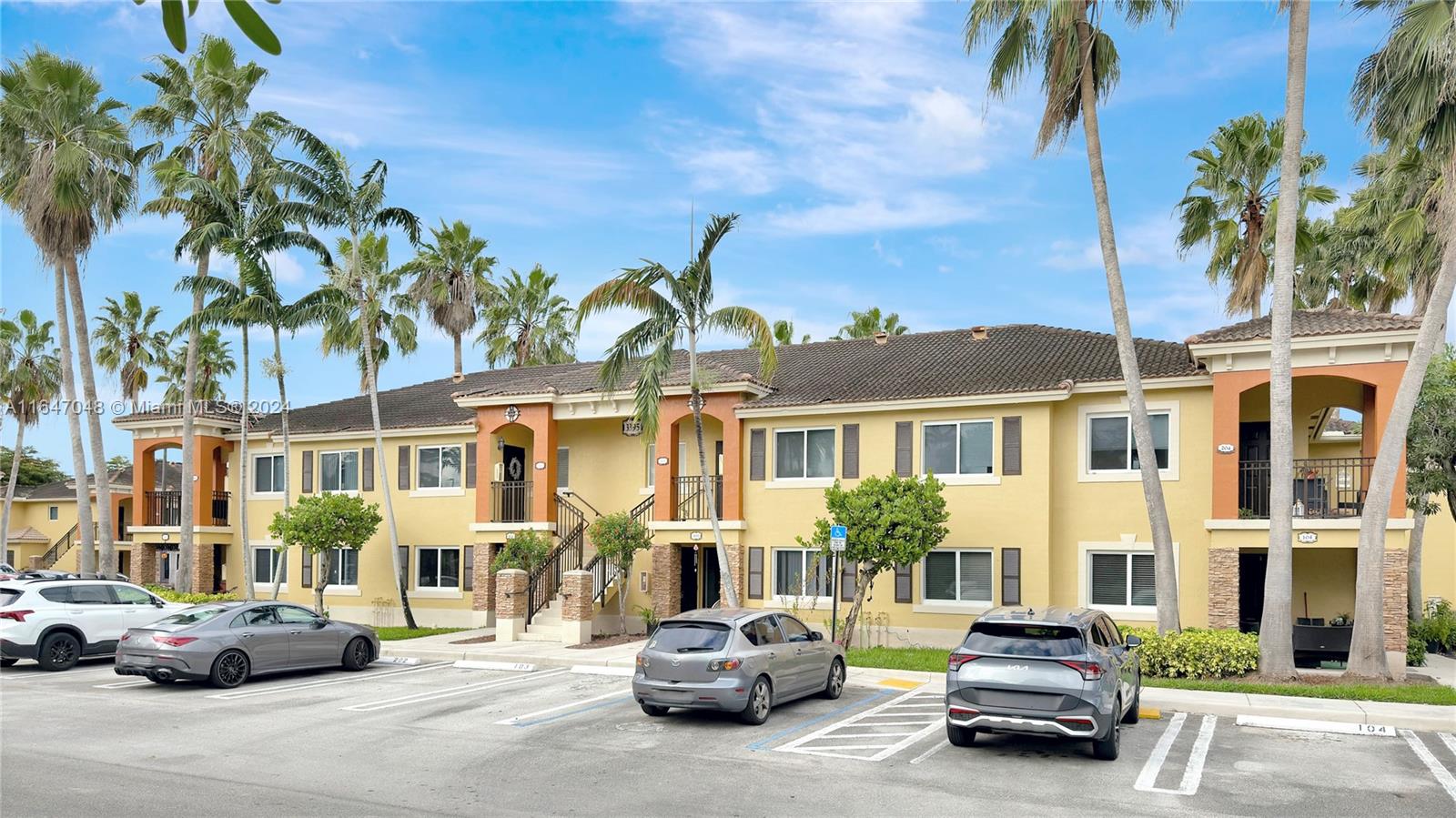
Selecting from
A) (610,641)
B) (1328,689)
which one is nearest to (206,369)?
(610,641)

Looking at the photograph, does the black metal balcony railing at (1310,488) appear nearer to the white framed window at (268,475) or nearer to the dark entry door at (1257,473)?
the dark entry door at (1257,473)

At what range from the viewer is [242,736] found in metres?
13.3

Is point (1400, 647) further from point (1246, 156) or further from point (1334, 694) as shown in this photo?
point (1246, 156)

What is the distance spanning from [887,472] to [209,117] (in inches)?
820

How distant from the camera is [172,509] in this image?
111ft

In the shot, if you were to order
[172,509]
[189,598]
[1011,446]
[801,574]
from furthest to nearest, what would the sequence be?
[172,509] < [189,598] < [801,574] < [1011,446]

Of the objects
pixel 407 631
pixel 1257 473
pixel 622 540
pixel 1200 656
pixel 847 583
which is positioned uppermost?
pixel 1257 473

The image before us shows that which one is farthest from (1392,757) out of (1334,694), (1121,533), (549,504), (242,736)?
(549,504)

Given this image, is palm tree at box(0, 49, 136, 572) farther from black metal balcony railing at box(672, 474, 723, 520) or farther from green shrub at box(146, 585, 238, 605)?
black metal balcony railing at box(672, 474, 723, 520)

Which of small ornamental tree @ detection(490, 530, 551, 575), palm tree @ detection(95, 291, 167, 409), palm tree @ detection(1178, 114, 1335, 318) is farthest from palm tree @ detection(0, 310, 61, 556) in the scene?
palm tree @ detection(1178, 114, 1335, 318)

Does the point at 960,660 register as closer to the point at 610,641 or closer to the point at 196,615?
the point at 196,615

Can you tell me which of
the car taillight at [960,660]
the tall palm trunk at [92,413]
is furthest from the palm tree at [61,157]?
the car taillight at [960,660]

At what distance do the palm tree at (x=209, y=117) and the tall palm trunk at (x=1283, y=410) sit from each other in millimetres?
23775

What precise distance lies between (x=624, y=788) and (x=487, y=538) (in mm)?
18411
